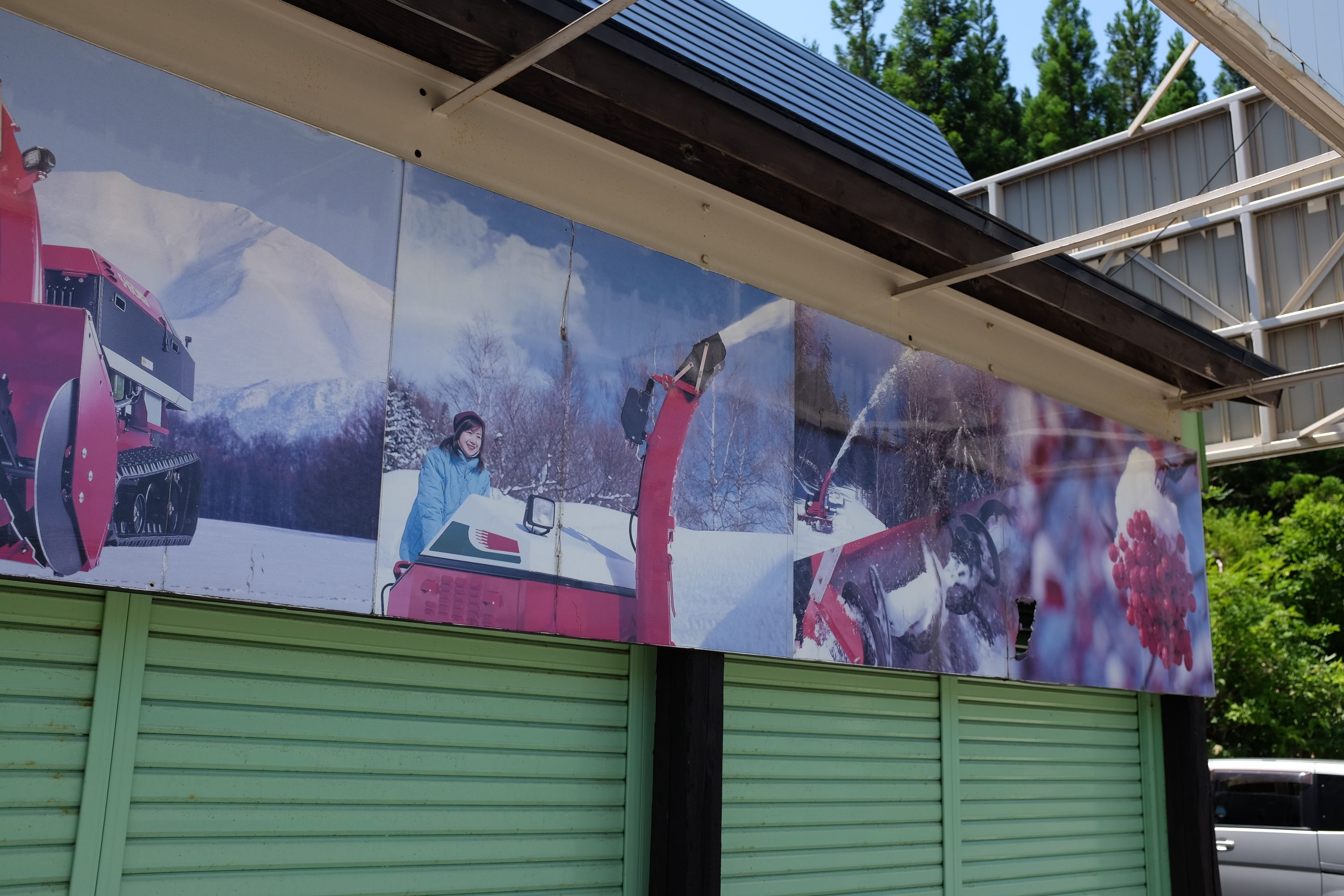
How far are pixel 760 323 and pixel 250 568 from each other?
9.54 feet

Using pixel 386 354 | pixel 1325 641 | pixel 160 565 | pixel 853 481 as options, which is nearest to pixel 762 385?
pixel 853 481

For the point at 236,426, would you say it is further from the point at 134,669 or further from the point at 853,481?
the point at 853,481

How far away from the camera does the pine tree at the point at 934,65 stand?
28547 mm

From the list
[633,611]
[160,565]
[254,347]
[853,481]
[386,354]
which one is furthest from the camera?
[853,481]

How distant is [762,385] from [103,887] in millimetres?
3528

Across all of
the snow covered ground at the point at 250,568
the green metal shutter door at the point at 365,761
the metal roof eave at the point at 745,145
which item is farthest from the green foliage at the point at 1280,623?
the snow covered ground at the point at 250,568

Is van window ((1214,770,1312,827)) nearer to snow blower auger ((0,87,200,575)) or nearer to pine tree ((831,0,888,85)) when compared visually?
snow blower auger ((0,87,200,575))

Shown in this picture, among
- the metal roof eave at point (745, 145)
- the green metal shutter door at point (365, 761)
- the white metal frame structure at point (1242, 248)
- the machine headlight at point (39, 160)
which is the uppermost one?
the white metal frame structure at point (1242, 248)

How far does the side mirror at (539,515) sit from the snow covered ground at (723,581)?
6cm

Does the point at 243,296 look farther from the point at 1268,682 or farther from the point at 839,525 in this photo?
the point at 1268,682

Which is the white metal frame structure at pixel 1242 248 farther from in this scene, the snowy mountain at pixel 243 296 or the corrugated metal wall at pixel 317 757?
the snowy mountain at pixel 243 296

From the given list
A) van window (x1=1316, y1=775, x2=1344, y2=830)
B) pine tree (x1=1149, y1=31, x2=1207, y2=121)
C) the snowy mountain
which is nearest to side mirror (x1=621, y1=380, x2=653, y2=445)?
the snowy mountain

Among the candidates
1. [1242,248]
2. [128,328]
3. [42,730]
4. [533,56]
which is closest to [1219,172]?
[1242,248]

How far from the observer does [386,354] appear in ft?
14.6
